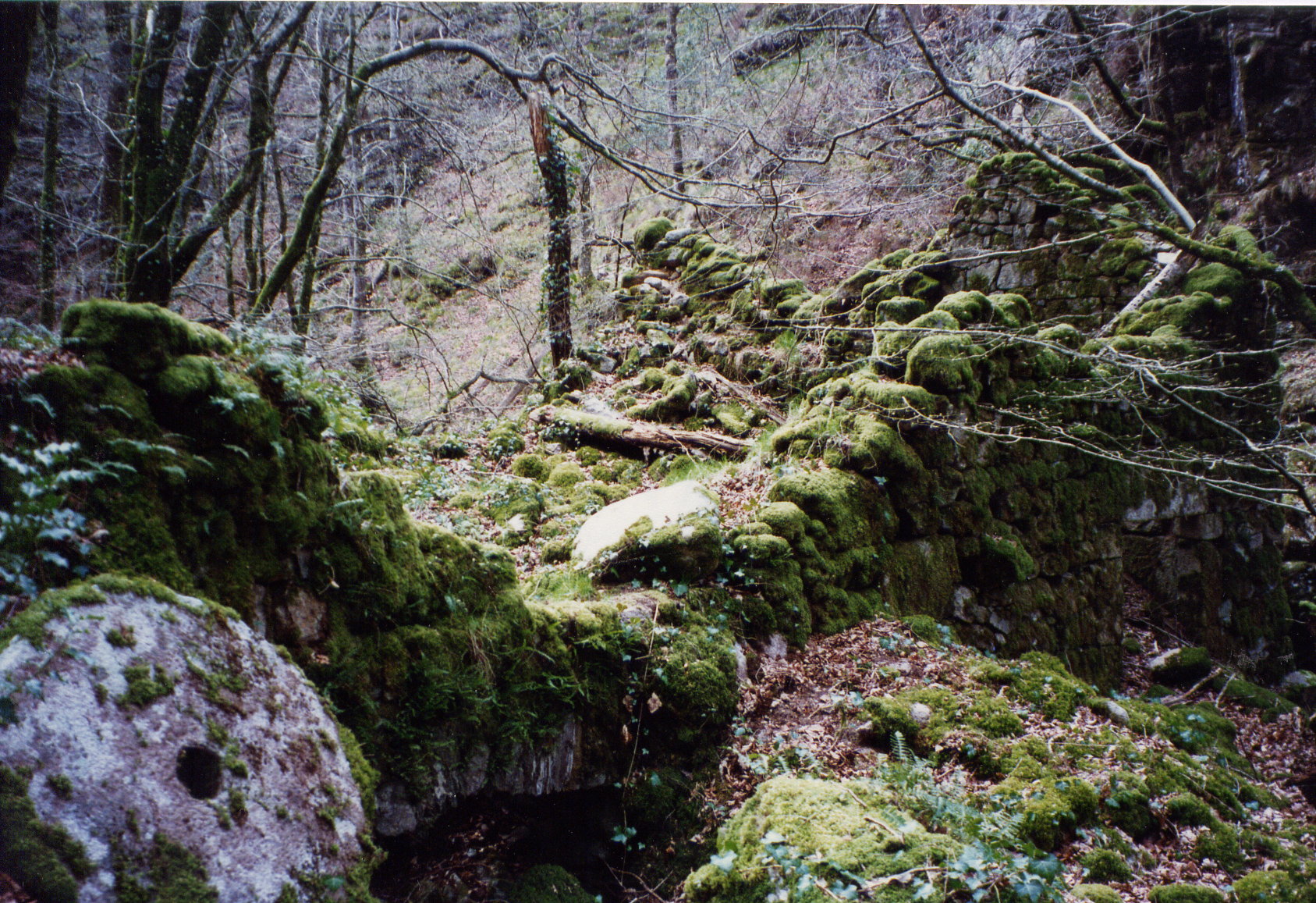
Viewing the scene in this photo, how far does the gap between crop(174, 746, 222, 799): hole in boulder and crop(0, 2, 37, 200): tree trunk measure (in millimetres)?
2654

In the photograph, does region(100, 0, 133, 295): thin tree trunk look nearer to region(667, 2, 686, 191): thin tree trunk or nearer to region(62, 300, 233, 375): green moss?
region(62, 300, 233, 375): green moss

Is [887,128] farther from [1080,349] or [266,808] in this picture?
[266,808]

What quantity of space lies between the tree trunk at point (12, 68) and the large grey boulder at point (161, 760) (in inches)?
91.4

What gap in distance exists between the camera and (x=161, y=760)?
1705 mm

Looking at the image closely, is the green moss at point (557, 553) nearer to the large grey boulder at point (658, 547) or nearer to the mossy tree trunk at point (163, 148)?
the large grey boulder at point (658, 547)

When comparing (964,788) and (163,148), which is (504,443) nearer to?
(163,148)

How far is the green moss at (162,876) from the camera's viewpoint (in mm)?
1506

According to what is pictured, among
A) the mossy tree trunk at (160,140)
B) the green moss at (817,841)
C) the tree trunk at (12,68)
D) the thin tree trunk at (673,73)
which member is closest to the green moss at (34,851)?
the green moss at (817,841)

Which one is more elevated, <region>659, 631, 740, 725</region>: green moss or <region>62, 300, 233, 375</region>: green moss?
<region>62, 300, 233, 375</region>: green moss

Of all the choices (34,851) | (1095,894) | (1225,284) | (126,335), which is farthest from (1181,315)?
(34,851)

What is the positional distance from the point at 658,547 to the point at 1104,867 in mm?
2797

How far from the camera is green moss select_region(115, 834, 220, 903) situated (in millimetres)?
1506

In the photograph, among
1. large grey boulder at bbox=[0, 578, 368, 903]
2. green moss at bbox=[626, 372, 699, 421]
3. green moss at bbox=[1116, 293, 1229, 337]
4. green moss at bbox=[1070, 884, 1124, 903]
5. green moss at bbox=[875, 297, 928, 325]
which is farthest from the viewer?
green moss at bbox=[1116, 293, 1229, 337]

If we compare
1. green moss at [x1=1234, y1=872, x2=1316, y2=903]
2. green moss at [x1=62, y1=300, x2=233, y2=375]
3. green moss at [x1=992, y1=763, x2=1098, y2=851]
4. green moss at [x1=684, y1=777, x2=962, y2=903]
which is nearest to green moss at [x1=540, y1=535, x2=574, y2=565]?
green moss at [x1=684, y1=777, x2=962, y2=903]
